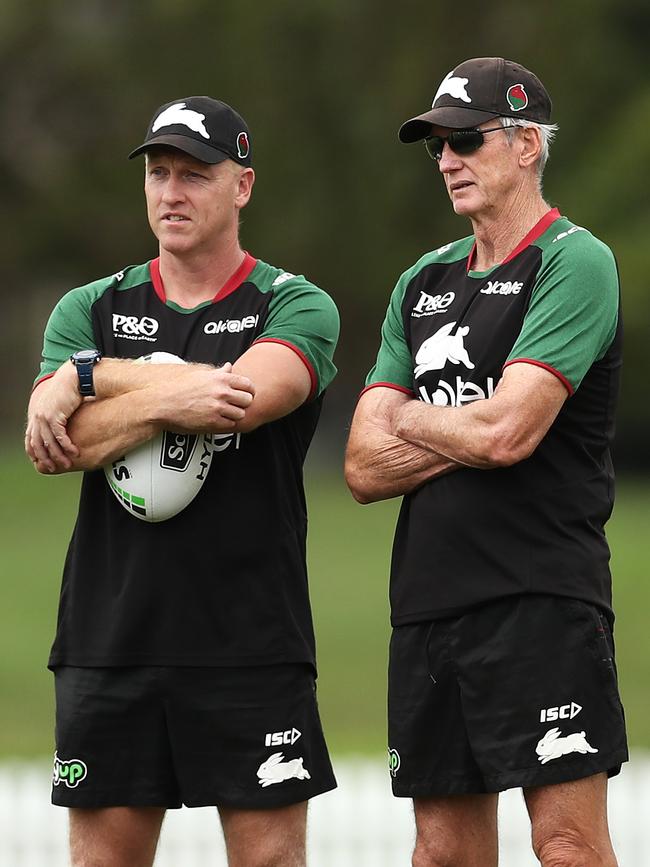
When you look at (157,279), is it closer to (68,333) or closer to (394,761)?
(68,333)

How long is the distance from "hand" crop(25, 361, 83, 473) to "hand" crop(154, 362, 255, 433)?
0.96ft

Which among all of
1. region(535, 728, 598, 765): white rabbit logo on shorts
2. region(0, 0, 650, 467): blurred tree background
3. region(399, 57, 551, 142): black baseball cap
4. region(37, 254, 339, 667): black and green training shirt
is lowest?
region(535, 728, 598, 765): white rabbit logo on shorts

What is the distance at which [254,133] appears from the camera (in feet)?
114

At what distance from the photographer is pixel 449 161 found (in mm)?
4707

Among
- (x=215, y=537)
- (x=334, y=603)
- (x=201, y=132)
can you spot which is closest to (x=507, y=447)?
(x=215, y=537)

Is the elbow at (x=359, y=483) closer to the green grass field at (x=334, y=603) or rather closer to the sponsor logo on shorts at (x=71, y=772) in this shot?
the sponsor logo on shorts at (x=71, y=772)

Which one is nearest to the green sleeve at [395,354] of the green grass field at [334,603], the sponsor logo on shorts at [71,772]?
the sponsor logo on shorts at [71,772]

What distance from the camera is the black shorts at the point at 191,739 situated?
467cm

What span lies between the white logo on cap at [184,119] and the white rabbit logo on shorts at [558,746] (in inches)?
78.0

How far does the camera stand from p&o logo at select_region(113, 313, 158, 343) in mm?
4875

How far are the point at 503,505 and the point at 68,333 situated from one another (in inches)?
55.8

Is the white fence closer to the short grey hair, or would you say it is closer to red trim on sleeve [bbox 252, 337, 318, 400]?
red trim on sleeve [bbox 252, 337, 318, 400]

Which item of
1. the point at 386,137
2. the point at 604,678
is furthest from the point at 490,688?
the point at 386,137

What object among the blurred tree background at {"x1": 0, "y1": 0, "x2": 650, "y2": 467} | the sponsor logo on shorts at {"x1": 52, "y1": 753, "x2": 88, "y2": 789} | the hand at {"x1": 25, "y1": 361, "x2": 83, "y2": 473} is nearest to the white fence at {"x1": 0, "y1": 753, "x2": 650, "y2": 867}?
the sponsor logo on shorts at {"x1": 52, "y1": 753, "x2": 88, "y2": 789}
